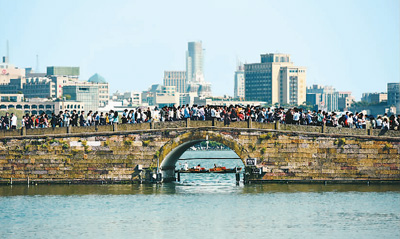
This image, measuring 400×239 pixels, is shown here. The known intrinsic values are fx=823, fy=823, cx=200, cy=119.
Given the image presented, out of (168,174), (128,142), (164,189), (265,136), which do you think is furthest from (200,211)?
(168,174)

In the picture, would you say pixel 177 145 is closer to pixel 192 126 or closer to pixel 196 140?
pixel 196 140

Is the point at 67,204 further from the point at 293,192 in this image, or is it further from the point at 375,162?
the point at 375,162

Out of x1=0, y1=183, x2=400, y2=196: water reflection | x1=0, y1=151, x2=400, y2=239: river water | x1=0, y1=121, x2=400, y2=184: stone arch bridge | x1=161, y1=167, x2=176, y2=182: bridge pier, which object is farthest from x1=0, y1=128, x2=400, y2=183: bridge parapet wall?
x1=161, y1=167, x2=176, y2=182: bridge pier

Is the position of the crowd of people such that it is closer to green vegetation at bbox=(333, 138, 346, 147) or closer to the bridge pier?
green vegetation at bbox=(333, 138, 346, 147)

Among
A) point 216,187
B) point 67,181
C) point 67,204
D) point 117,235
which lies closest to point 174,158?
point 216,187

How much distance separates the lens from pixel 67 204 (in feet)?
188

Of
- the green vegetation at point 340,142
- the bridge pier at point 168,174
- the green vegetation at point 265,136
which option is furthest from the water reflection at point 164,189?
the green vegetation at point 265,136

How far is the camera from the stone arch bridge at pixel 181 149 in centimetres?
6094

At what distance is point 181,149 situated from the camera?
67.9 m

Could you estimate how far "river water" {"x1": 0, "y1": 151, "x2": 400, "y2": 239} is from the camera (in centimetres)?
4766

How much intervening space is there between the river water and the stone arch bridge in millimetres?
1014

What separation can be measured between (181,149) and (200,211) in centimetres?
1426

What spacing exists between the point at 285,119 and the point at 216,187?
379 inches

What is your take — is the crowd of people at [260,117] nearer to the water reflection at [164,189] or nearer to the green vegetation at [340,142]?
the green vegetation at [340,142]
